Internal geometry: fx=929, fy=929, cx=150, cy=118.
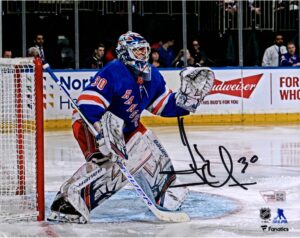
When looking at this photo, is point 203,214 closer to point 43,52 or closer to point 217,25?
point 43,52

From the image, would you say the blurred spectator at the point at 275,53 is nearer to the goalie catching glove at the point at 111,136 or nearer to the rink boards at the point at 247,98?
the rink boards at the point at 247,98

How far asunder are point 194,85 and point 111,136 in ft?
2.46

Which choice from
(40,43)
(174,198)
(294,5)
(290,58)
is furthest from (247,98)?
(174,198)

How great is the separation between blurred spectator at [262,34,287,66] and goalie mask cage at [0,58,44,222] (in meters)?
7.98

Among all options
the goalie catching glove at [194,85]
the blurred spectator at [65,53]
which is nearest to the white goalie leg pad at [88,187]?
the goalie catching glove at [194,85]

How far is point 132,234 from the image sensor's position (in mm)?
5613

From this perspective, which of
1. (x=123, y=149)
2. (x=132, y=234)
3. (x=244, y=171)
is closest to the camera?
(x=132, y=234)

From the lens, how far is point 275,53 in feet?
47.7

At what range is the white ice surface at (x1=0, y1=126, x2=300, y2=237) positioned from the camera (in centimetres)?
572

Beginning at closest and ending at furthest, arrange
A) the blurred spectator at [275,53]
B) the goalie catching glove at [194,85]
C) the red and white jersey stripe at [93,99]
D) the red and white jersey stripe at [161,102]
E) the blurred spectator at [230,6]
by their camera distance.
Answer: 1. the red and white jersey stripe at [93,99]
2. the goalie catching glove at [194,85]
3. the red and white jersey stripe at [161,102]
4. the blurred spectator at [275,53]
5. the blurred spectator at [230,6]

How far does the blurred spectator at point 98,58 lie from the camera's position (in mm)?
13578

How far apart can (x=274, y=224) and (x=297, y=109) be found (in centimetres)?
840

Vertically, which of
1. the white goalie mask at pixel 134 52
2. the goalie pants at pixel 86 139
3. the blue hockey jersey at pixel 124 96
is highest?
the white goalie mask at pixel 134 52

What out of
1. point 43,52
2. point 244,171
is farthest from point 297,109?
point 244,171
